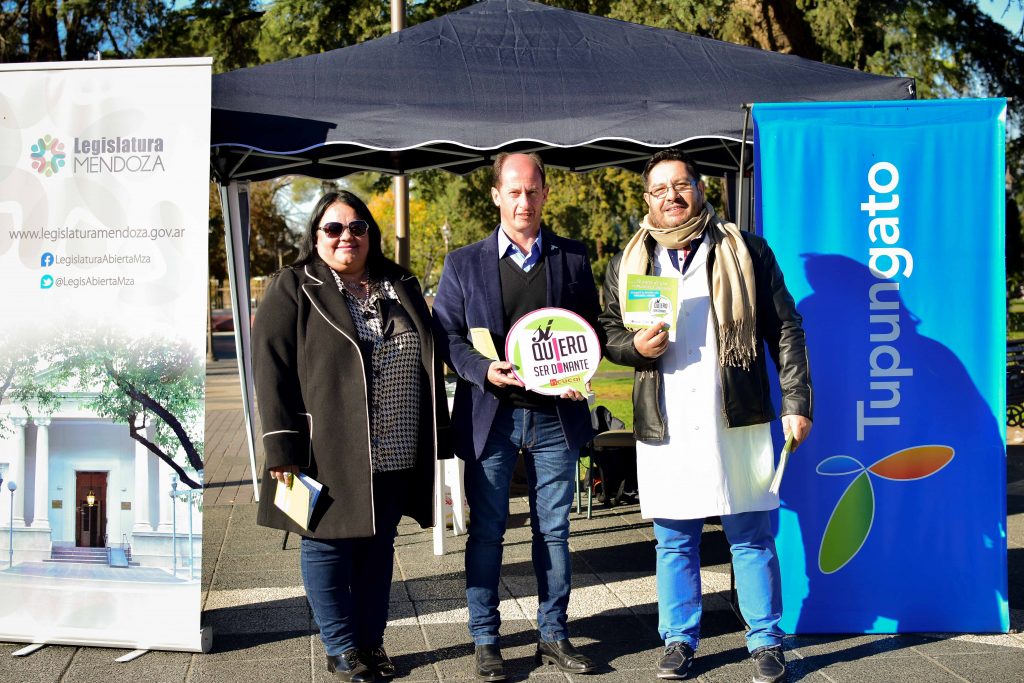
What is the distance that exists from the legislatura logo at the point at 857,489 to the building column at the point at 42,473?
10.3 ft

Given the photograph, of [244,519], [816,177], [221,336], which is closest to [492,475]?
[816,177]

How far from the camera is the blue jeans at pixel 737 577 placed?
388 cm

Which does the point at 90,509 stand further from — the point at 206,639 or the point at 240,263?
the point at 240,263

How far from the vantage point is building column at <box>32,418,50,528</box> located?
4184 mm

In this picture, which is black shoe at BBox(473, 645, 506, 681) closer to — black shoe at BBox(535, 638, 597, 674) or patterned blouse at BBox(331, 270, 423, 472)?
black shoe at BBox(535, 638, 597, 674)

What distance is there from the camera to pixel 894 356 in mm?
4332

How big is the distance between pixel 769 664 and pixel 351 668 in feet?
5.02

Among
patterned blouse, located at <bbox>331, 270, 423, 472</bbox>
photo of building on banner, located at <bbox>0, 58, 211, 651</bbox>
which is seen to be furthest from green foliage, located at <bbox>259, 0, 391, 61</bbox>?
patterned blouse, located at <bbox>331, 270, 423, 472</bbox>

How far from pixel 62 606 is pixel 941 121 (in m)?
4.10

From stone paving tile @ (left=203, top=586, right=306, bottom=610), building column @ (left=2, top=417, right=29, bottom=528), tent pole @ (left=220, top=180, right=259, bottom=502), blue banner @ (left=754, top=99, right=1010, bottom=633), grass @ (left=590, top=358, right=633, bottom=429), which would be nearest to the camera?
building column @ (left=2, top=417, right=29, bottom=528)

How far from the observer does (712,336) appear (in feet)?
12.5

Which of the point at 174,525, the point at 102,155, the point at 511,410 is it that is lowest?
the point at 174,525

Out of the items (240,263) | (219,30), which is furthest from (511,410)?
(219,30)

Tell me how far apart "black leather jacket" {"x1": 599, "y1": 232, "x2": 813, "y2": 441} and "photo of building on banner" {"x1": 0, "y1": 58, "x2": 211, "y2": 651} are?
5.33 feet
